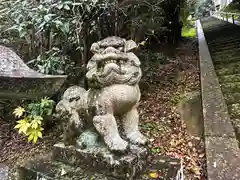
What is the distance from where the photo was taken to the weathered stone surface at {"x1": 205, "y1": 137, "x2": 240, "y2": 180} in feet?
7.42

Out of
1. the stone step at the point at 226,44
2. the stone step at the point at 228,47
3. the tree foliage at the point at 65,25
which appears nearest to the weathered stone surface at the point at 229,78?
the tree foliage at the point at 65,25

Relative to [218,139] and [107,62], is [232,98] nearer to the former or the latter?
[218,139]

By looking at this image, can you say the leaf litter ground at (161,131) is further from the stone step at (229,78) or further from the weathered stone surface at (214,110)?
the stone step at (229,78)

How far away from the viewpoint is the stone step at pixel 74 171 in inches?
74.4

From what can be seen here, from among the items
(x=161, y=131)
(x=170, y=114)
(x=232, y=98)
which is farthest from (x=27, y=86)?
(x=232, y=98)

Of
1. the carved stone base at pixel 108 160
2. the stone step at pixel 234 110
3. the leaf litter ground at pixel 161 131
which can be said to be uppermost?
the carved stone base at pixel 108 160

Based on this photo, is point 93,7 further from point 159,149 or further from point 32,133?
point 159,149

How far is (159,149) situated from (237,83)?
2.42 meters

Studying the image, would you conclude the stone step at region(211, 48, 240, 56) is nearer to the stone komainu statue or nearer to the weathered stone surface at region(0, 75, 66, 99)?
the stone komainu statue

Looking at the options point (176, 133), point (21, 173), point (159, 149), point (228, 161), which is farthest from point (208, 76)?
point (21, 173)

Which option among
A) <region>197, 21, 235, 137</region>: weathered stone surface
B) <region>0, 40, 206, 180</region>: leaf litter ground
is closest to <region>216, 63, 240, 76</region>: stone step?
<region>197, 21, 235, 137</region>: weathered stone surface

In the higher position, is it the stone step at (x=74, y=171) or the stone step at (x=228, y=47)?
the stone step at (x=228, y=47)

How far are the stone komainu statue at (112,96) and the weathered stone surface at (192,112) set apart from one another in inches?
68.3

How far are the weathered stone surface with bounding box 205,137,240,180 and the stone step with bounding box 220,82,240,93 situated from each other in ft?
5.81
